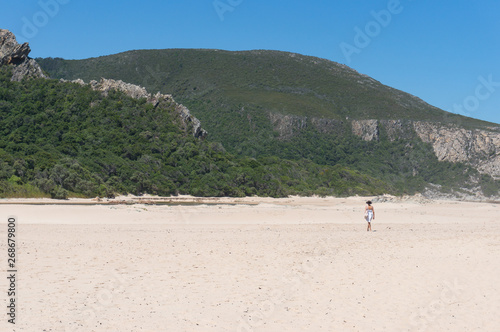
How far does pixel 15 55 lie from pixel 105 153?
1933 centimetres

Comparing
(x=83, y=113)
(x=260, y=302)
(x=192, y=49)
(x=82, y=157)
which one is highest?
(x=192, y=49)

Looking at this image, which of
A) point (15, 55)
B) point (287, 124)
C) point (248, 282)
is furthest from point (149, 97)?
point (248, 282)

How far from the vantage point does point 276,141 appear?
89938mm

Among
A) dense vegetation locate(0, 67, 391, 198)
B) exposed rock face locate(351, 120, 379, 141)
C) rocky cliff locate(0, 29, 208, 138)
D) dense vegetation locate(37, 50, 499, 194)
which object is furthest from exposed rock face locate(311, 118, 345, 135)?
rocky cliff locate(0, 29, 208, 138)

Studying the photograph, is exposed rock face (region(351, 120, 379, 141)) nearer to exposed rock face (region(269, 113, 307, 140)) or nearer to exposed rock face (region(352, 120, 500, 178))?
exposed rock face (region(352, 120, 500, 178))

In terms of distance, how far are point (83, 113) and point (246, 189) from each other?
1956cm

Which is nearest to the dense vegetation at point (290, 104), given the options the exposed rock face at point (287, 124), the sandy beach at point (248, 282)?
the exposed rock face at point (287, 124)

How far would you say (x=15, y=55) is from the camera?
54.6 metres

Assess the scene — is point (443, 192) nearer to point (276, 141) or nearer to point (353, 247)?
point (276, 141)

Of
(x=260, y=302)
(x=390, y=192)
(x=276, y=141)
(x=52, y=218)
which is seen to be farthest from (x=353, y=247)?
(x=276, y=141)

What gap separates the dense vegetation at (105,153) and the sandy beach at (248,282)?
67.8ft

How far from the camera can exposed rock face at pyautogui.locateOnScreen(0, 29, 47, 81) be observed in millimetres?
53797

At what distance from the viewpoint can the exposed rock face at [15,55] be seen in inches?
2118

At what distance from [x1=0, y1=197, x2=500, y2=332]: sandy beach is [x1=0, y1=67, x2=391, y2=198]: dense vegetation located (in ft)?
67.8
